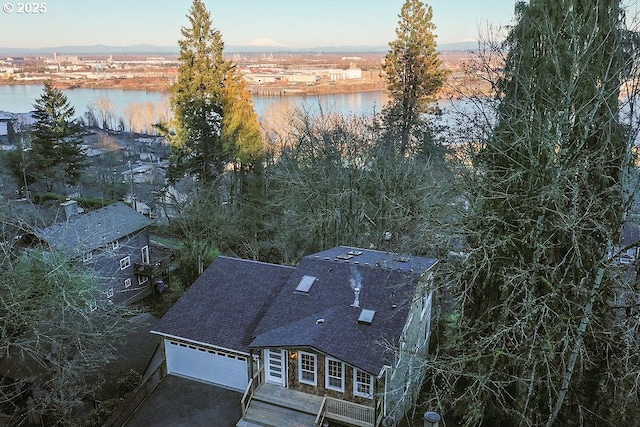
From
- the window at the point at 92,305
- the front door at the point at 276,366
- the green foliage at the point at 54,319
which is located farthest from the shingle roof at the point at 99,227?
the front door at the point at 276,366

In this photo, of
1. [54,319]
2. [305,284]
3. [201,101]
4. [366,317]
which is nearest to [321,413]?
[366,317]

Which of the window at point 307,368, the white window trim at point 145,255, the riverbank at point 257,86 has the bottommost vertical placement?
the white window trim at point 145,255

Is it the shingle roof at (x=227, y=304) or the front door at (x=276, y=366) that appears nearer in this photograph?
the front door at (x=276, y=366)

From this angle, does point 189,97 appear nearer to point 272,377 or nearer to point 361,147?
point 361,147

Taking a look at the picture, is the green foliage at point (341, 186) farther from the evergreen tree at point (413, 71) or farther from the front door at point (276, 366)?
the front door at point (276, 366)

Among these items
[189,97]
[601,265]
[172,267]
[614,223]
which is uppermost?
[189,97]

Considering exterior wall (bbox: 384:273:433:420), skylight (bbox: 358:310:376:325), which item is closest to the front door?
skylight (bbox: 358:310:376:325)

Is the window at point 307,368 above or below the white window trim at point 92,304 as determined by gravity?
below

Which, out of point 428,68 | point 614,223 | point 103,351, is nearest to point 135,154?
point 428,68
